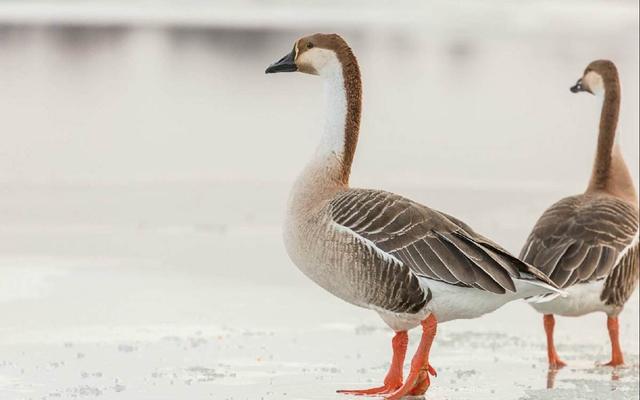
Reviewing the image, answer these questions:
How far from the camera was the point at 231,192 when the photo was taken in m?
14.4

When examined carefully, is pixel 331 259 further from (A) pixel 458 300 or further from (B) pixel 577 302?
(B) pixel 577 302

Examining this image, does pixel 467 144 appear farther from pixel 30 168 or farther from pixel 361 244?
pixel 361 244

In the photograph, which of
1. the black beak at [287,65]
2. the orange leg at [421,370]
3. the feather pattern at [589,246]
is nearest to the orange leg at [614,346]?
the feather pattern at [589,246]

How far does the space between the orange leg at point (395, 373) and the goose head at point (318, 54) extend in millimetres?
1601

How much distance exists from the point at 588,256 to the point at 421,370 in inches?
65.9

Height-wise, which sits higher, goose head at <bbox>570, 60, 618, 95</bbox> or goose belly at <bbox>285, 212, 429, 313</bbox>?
goose head at <bbox>570, 60, 618, 95</bbox>

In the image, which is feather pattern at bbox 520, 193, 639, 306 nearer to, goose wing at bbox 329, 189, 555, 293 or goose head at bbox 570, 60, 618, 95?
goose wing at bbox 329, 189, 555, 293

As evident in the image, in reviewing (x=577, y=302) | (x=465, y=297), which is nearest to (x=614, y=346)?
(x=577, y=302)

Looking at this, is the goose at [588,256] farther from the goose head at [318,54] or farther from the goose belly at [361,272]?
the goose head at [318,54]

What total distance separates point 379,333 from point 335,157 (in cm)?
177

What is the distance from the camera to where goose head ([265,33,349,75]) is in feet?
24.4

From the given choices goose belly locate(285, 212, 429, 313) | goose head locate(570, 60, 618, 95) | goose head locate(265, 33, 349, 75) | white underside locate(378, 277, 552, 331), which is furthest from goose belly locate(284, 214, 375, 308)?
goose head locate(570, 60, 618, 95)

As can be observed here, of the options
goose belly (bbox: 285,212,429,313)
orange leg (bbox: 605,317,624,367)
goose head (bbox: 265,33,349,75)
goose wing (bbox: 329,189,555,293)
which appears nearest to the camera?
goose wing (bbox: 329,189,555,293)

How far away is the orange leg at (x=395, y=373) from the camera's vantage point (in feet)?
22.7
